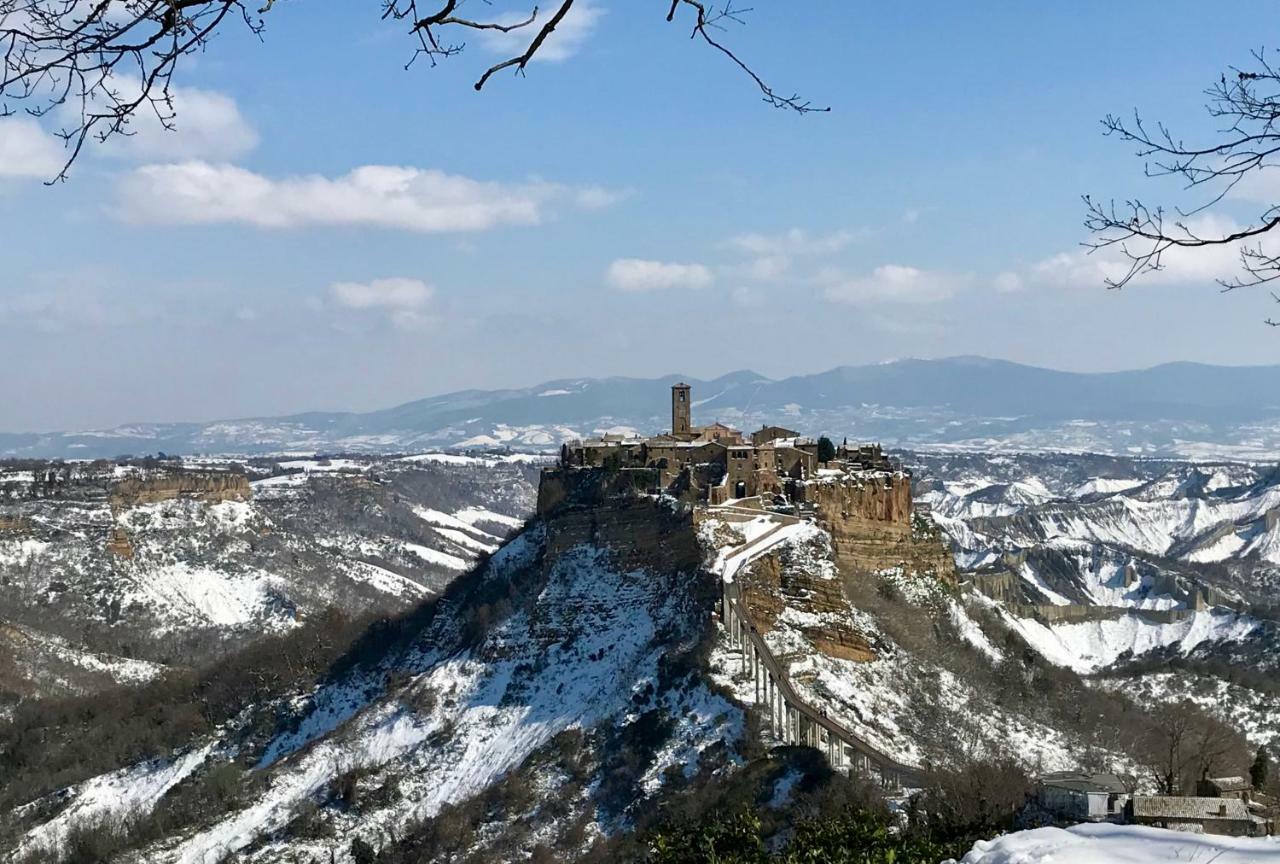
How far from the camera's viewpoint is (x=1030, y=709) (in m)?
51.8

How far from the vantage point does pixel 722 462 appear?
5881 cm

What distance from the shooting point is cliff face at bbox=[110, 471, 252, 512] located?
13138cm

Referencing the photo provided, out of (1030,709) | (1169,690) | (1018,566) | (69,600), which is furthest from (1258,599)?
(69,600)

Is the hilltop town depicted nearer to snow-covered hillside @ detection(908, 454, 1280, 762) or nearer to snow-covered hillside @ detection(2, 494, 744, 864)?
snow-covered hillside @ detection(2, 494, 744, 864)

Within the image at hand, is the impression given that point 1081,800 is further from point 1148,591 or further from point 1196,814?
point 1148,591

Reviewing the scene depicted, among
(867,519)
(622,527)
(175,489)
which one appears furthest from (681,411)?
(175,489)

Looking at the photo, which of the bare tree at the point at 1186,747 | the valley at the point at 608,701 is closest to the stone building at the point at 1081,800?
the bare tree at the point at 1186,747

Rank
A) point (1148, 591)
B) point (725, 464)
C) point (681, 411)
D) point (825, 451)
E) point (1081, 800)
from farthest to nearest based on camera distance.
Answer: point (1148, 591)
point (681, 411)
point (825, 451)
point (725, 464)
point (1081, 800)

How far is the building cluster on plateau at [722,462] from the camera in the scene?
188ft

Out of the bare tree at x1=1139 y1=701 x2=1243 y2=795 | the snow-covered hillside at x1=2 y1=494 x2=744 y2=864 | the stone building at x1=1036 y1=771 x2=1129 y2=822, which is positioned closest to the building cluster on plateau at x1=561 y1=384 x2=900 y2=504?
the snow-covered hillside at x1=2 y1=494 x2=744 y2=864

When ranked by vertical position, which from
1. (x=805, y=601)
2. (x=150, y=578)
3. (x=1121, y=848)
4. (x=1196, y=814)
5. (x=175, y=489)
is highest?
(x=1121, y=848)

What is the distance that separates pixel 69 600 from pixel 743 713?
81034 millimetres

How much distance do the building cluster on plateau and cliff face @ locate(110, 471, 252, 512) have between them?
7498cm

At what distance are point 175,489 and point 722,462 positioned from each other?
8999 cm
